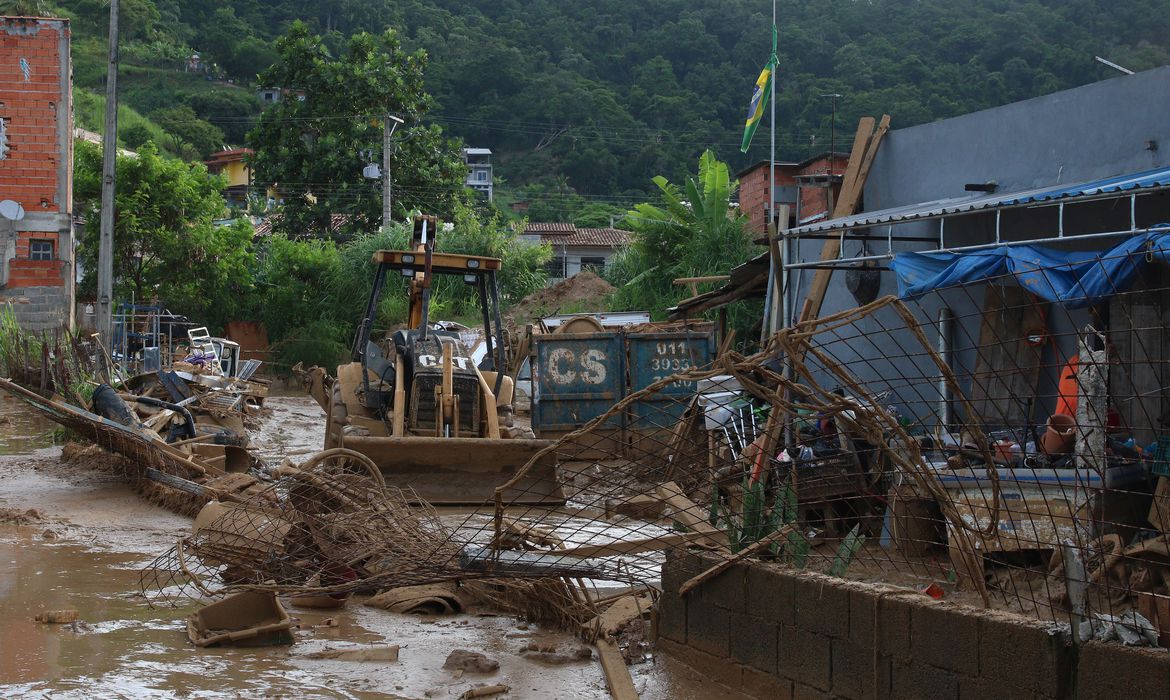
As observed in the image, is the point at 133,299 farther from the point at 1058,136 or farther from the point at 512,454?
the point at 1058,136

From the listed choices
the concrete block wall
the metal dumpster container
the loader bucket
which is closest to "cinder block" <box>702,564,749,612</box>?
the loader bucket

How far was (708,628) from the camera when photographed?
660cm

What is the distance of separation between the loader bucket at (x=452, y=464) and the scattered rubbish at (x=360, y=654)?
431cm

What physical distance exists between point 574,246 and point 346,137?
1239 cm

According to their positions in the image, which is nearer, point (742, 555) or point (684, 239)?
point (742, 555)

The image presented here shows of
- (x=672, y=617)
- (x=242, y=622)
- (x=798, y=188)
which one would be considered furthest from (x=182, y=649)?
(x=798, y=188)

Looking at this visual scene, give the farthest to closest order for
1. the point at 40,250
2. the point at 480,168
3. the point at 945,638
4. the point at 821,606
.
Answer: the point at 480,168 < the point at 40,250 < the point at 821,606 < the point at 945,638

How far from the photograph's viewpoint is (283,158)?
129 feet

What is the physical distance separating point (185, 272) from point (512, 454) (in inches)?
742

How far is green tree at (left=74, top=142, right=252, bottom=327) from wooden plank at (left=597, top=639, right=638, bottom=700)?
22279 mm

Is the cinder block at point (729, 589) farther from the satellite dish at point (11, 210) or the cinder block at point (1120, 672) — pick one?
the satellite dish at point (11, 210)

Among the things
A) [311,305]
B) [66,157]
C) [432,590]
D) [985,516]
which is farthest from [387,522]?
[311,305]

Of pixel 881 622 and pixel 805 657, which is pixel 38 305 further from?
pixel 881 622

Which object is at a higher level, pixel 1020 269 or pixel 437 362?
pixel 1020 269
